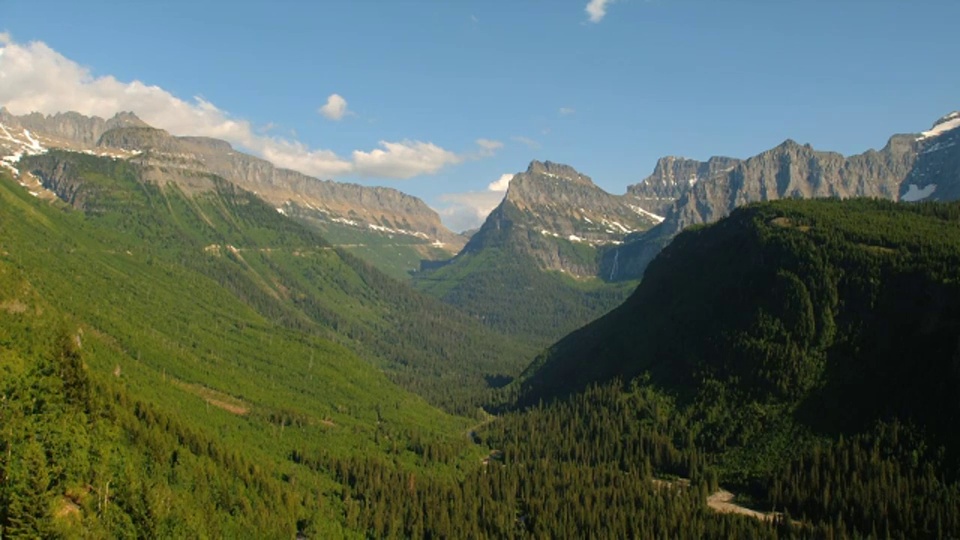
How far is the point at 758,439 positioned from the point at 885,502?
1841 inches

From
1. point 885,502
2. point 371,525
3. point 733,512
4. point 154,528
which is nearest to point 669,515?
point 733,512

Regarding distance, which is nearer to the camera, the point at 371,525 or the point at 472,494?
the point at 371,525

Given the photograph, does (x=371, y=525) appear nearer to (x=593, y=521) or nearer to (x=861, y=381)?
(x=593, y=521)

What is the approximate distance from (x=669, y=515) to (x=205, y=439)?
4264 inches

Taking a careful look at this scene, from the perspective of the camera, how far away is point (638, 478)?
195 meters

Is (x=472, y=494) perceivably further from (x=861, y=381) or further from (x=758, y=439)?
(x=861, y=381)

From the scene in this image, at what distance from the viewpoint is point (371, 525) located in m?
169

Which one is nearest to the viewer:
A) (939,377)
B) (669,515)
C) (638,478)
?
(669,515)

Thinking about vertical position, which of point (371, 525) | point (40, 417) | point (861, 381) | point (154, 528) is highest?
point (861, 381)

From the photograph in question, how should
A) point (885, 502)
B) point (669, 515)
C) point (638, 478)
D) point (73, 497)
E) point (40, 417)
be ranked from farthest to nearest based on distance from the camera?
point (638, 478)
point (669, 515)
point (885, 502)
point (40, 417)
point (73, 497)

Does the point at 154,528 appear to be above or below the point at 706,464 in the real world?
below

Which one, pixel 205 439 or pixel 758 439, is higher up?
pixel 758 439

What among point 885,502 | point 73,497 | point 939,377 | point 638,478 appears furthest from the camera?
point 638,478

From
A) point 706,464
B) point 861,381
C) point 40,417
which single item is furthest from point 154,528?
point 861,381
